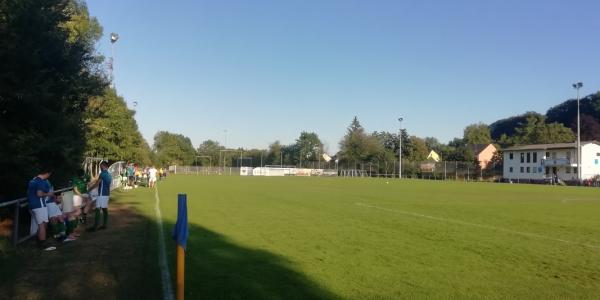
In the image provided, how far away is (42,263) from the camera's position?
30.5 feet

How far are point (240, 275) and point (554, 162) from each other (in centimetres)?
8654

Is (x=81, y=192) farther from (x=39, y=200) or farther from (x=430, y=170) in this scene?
(x=430, y=170)

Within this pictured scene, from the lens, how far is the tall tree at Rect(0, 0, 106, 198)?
12062 millimetres

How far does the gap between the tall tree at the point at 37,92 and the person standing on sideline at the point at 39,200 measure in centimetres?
156

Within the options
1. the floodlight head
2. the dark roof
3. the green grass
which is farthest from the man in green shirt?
the dark roof

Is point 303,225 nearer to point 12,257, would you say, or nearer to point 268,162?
point 12,257

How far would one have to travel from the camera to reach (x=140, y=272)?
841cm

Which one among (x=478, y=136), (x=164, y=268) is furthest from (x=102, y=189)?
(x=478, y=136)

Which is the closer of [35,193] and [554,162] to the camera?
[35,193]

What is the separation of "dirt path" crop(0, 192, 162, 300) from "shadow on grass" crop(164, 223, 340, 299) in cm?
57

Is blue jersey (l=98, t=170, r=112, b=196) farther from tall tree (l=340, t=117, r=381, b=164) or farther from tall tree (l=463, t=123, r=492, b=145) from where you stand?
tall tree (l=463, t=123, r=492, b=145)

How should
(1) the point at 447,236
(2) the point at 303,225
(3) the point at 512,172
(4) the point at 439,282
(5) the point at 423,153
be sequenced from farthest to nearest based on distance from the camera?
(5) the point at 423,153 → (3) the point at 512,172 → (2) the point at 303,225 → (1) the point at 447,236 → (4) the point at 439,282

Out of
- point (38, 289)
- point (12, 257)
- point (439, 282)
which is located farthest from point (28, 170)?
point (439, 282)

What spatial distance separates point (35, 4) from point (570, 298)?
12.8 m
